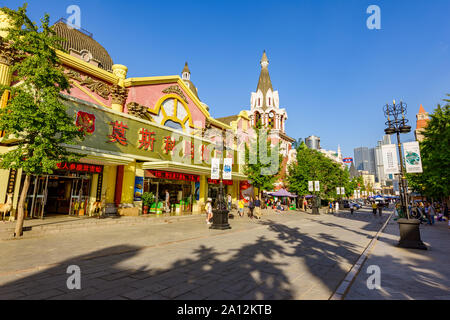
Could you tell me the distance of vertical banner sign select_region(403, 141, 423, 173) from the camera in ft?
32.6

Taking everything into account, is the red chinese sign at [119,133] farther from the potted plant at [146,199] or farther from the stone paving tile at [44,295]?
the stone paving tile at [44,295]

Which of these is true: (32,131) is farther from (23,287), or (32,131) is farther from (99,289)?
(99,289)

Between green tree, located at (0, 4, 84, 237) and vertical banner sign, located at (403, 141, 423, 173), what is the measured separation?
14290 mm

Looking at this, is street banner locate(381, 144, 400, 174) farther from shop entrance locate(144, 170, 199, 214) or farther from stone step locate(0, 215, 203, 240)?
shop entrance locate(144, 170, 199, 214)

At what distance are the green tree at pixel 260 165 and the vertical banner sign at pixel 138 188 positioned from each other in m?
11.6

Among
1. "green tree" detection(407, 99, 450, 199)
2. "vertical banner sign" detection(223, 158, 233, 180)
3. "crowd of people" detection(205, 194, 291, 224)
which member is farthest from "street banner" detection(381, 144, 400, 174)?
"crowd of people" detection(205, 194, 291, 224)

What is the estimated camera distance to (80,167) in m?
14.8

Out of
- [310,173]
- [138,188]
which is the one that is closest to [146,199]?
[138,188]

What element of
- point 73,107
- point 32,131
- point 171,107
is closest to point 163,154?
point 171,107

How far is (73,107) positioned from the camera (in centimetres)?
1393

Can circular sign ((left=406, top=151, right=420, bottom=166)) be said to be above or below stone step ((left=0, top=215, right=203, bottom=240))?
above

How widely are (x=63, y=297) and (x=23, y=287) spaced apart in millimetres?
1094

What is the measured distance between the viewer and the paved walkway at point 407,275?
4279 millimetres

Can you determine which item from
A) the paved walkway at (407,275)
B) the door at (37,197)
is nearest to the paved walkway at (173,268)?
the paved walkway at (407,275)
